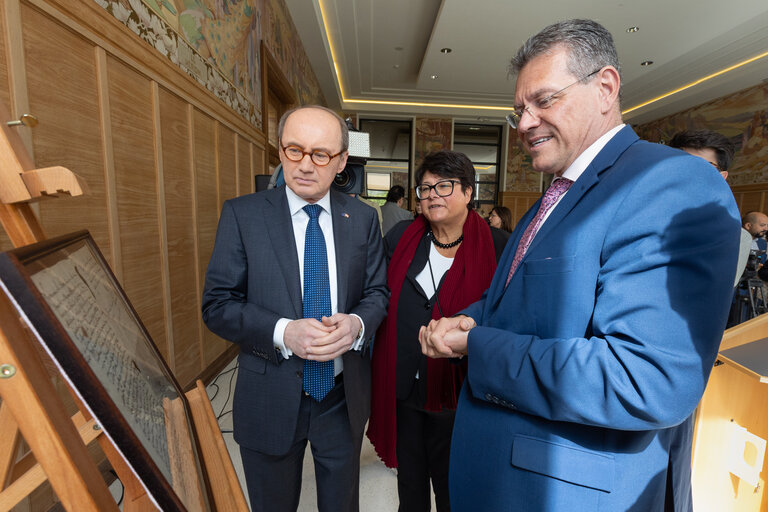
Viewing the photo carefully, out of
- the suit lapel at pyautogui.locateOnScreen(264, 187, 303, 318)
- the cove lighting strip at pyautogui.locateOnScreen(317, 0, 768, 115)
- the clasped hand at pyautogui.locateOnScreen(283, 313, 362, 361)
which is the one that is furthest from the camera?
the cove lighting strip at pyautogui.locateOnScreen(317, 0, 768, 115)

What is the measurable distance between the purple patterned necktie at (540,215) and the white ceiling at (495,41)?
3311 mm

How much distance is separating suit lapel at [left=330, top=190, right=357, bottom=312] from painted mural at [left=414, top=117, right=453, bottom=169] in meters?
9.26

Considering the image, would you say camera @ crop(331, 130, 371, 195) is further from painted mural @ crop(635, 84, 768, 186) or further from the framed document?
painted mural @ crop(635, 84, 768, 186)

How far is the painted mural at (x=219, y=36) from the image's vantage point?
6.22 feet

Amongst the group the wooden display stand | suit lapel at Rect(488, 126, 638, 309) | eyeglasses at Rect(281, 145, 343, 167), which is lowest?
the wooden display stand

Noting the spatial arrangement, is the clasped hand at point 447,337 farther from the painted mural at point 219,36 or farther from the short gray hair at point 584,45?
the painted mural at point 219,36

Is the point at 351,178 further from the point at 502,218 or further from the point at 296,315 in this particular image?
the point at 502,218

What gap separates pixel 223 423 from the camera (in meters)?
2.42

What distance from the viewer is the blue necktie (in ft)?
3.93

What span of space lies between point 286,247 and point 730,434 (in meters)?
1.94

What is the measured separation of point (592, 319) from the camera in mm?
727

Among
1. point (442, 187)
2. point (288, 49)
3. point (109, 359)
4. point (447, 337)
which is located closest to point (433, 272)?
point (442, 187)

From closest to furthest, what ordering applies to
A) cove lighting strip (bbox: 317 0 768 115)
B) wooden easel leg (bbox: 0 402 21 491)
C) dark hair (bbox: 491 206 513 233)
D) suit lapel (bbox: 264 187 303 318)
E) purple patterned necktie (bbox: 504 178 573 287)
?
wooden easel leg (bbox: 0 402 21 491), purple patterned necktie (bbox: 504 178 573 287), suit lapel (bbox: 264 187 303 318), dark hair (bbox: 491 206 513 233), cove lighting strip (bbox: 317 0 768 115)

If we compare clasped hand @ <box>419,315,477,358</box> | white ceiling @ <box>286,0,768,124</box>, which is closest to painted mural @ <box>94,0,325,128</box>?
white ceiling @ <box>286,0,768,124</box>
